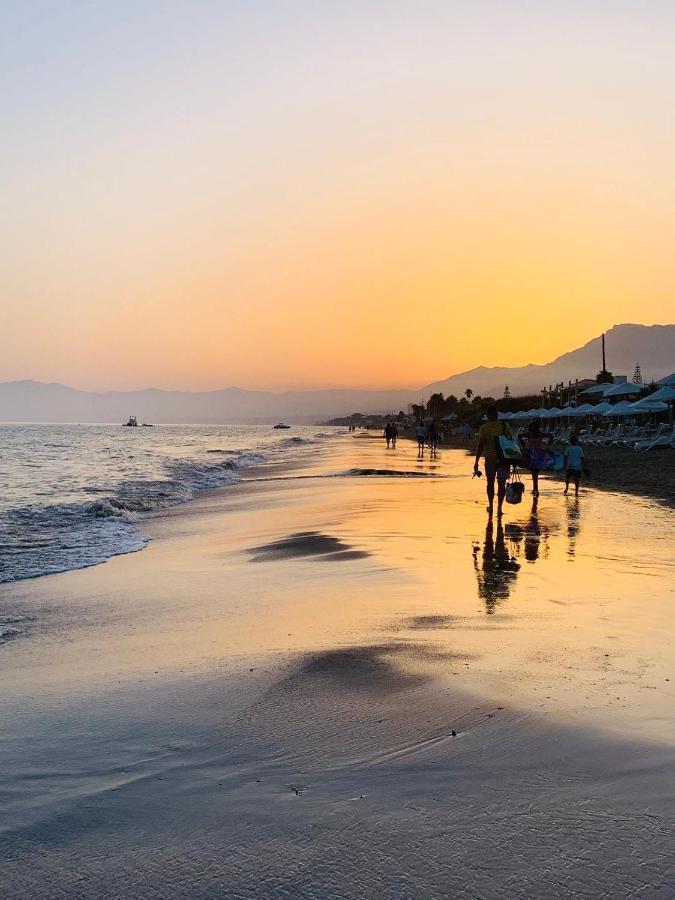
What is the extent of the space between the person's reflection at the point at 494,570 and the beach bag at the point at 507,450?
6.57ft

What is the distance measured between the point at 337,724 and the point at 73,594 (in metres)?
5.05

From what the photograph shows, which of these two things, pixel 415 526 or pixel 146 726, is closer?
pixel 146 726

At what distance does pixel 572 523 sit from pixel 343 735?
1002 cm

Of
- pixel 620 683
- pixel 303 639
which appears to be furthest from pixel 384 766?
pixel 303 639

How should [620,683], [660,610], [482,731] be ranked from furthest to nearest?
[660,610] < [620,683] < [482,731]

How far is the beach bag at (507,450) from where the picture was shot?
42.9ft

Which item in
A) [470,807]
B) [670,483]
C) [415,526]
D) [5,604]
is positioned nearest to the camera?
[470,807]

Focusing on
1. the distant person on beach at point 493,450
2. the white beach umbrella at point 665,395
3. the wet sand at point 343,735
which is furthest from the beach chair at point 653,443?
the wet sand at point 343,735

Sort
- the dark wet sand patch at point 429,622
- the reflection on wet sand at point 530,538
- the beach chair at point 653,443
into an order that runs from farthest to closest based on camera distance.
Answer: the beach chair at point 653,443 < the reflection on wet sand at point 530,538 < the dark wet sand patch at point 429,622

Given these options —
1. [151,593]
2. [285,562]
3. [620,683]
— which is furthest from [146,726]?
[285,562]

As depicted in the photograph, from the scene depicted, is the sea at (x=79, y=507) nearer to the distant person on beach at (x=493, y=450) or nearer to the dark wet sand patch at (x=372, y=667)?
the dark wet sand patch at (x=372, y=667)

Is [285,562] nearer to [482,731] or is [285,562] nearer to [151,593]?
[151,593]

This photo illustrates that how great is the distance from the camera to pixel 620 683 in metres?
4.50

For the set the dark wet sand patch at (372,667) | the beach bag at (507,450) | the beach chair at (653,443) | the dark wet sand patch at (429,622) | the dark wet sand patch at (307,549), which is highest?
the beach bag at (507,450)
